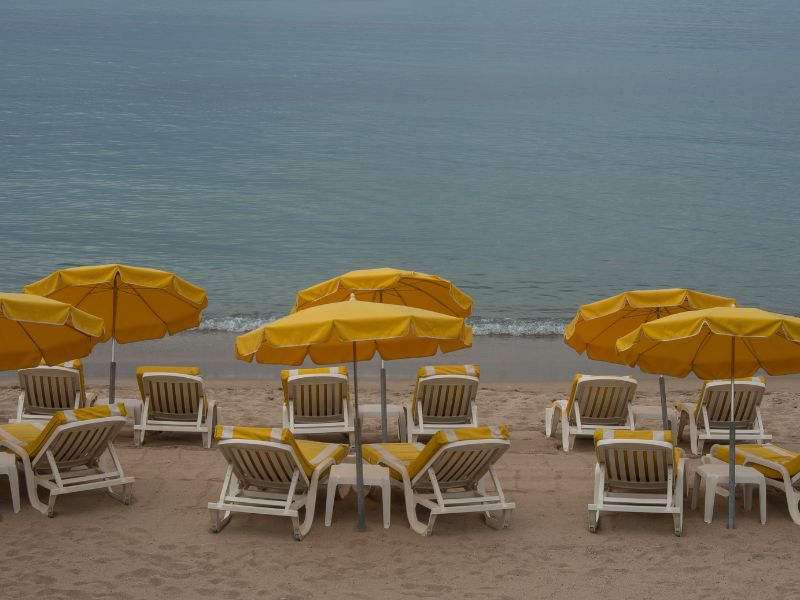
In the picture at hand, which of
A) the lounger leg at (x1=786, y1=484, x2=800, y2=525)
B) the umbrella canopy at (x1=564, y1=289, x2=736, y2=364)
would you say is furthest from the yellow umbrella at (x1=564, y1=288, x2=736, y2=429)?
the lounger leg at (x1=786, y1=484, x2=800, y2=525)

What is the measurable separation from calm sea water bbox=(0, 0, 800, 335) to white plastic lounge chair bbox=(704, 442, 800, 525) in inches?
507

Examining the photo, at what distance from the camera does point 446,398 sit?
12.0 m

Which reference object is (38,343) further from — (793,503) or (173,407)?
(793,503)

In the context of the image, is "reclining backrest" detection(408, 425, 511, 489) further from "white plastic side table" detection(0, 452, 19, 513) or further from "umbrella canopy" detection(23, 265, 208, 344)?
"umbrella canopy" detection(23, 265, 208, 344)

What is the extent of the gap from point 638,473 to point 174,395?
16.9ft

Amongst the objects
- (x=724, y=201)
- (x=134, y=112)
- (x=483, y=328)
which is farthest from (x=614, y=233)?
(x=134, y=112)

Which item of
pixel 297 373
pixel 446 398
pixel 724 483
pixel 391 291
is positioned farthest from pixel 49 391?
pixel 724 483

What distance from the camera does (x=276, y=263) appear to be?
105ft

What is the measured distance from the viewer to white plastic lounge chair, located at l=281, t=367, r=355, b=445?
11734 mm

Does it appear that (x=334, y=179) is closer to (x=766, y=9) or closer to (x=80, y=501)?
(x=80, y=501)

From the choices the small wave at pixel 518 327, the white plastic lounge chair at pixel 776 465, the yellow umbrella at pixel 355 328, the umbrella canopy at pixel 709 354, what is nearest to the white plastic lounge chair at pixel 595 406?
the umbrella canopy at pixel 709 354

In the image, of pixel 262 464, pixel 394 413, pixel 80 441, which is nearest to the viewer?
pixel 262 464

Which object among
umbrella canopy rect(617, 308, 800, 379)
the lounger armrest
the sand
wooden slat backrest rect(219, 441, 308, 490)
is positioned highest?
umbrella canopy rect(617, 308, 800, 379)

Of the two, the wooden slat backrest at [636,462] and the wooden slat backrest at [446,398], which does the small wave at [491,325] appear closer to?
the wooden slat backrest at [446,398]
